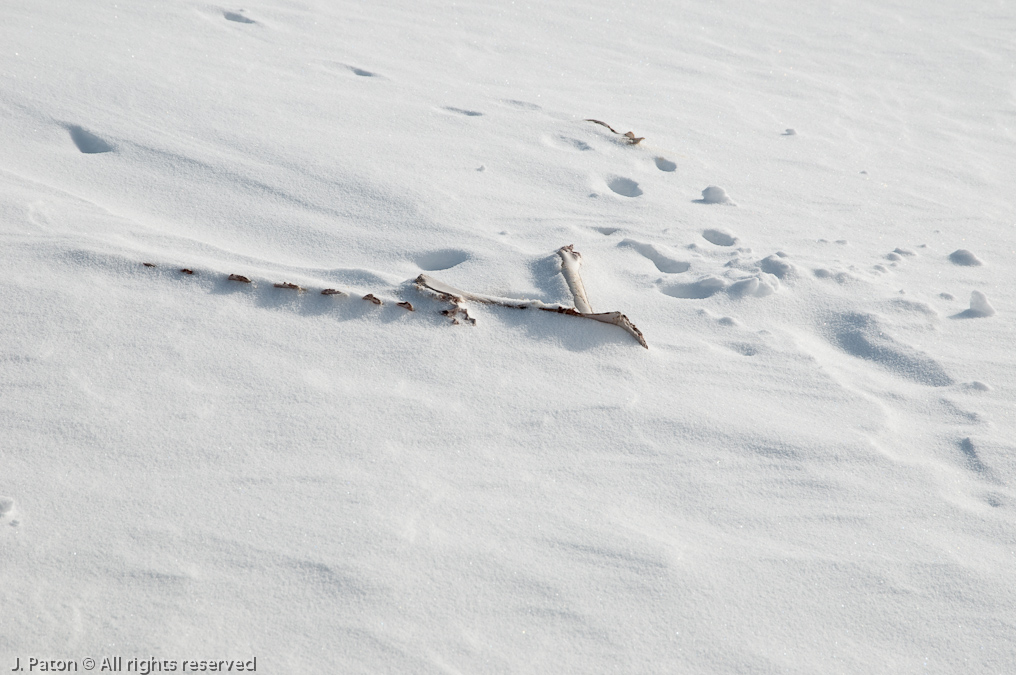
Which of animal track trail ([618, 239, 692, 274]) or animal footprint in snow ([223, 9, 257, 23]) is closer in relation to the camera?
animal track trail ([618, 239, 692, 274])

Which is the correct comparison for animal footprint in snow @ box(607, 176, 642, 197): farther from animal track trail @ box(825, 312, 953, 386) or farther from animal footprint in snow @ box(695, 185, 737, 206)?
animal track trail @ box(825, 312, 953, 386)

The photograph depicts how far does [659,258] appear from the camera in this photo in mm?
2414

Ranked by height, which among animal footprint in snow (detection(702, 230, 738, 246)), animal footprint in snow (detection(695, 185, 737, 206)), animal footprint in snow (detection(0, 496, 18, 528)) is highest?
animal footprint in snow (detection(695, 185, 737, 206))

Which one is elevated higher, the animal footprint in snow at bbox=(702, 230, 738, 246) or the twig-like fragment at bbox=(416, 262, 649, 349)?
the animal footprint in snow at bbox=(702, 230, 738, 246)

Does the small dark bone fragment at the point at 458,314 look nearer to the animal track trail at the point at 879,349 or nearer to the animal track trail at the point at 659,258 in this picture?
the animal track trail at the point at 659,258

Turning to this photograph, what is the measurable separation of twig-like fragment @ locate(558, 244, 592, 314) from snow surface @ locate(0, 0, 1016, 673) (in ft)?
0.13

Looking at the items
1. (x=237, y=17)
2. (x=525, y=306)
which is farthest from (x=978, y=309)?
(x=237, y=17)

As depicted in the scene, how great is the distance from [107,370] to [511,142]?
183cm

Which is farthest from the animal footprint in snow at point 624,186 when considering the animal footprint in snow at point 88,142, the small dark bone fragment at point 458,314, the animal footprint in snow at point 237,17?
the animal footprint in snow at point 237,17

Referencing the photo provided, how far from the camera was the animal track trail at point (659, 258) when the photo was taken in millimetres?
2395

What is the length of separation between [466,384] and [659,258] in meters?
0.91

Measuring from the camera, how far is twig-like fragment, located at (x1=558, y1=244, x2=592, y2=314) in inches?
82.0

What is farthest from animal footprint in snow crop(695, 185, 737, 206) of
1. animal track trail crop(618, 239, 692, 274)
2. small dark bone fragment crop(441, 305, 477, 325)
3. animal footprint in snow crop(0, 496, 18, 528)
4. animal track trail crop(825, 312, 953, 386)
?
animal footprint in snow crop(0, 496, 18, 528)

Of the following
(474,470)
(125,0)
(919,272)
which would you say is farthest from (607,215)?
(125,0)
